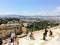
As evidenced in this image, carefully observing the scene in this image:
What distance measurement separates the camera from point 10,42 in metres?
14.8

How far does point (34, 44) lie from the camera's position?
65.0 ft

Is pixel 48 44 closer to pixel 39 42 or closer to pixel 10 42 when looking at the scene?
pixel 39 42

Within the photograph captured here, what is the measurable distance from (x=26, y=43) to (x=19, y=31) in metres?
10.7

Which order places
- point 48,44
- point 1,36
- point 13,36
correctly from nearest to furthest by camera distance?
point 13,36
point 48,44
point 1,36

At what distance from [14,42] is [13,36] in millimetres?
1003

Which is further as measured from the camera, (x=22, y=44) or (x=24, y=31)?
(x=24, y=31)

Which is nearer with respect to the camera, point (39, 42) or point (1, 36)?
point (39, 42)

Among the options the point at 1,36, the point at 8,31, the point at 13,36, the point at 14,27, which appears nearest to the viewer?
the point at 13,36

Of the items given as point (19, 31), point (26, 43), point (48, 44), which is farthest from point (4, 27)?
point (48, 44)

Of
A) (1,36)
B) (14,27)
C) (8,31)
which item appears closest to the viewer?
(1,36)

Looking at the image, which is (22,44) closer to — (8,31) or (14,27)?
(8,31)

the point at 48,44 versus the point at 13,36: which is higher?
the point at 13,36

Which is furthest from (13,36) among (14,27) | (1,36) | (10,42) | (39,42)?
(14,27)

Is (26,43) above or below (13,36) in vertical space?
below
